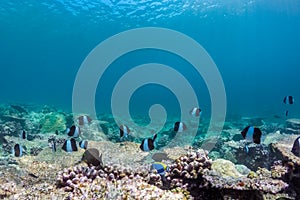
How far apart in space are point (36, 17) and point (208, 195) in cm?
3941

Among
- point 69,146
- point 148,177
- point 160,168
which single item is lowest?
point 148,177

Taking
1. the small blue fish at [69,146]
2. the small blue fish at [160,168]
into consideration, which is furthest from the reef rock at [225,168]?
the small blue fish at [69,146]

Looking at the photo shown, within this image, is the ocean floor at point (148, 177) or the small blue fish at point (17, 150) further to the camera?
the small blue fish at point (17, 150)

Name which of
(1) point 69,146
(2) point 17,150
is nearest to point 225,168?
(1) point 69,146

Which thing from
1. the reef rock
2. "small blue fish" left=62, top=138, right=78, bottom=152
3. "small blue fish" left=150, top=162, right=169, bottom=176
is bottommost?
the reef rock

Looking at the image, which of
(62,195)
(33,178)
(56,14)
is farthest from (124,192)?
(56,14)

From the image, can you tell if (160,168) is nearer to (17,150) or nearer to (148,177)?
(148,177)

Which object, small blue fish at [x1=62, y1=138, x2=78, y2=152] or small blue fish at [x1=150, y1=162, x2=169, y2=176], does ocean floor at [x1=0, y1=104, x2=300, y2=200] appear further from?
small blue fish at [x1=62, y1=138, x2=78, y2=152]

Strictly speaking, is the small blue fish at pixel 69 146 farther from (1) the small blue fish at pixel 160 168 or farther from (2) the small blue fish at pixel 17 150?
(1) the small blue fish at pixel 160 168

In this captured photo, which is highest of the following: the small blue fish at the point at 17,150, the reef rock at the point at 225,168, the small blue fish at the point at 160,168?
the small blue fish at the point at 17,150

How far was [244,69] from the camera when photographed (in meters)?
152

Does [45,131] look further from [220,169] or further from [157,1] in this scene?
[157,1]

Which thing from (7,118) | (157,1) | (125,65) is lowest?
(7,118)

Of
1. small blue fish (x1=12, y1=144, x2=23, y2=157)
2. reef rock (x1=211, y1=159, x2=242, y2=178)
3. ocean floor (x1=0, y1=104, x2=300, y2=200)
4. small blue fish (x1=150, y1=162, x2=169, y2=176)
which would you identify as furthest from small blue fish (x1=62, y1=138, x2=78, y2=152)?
reef rock (x1=211, y1=159, x2=242, y2=178)
